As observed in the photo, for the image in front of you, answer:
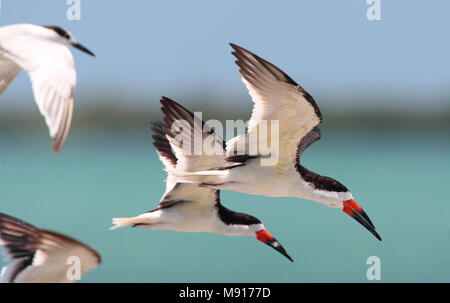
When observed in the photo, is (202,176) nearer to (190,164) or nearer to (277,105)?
(190,164)

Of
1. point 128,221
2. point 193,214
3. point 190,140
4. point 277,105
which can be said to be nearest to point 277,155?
point 277,105

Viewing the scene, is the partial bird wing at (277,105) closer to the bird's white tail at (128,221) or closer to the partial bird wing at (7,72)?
the bird's white tail at (128,221)

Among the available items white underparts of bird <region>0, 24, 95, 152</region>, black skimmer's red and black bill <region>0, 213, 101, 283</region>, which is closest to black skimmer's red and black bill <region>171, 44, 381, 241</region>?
black skimmer's red and black bill <region>0, 213, 101, 283</region>

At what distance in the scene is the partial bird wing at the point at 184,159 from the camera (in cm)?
623

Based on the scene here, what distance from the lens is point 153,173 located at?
43062mm

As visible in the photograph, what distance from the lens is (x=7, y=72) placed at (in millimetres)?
A: 5844

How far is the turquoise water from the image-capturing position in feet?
75.2

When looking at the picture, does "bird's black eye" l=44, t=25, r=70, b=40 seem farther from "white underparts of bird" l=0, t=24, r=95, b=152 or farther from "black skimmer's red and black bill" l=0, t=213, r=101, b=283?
"black skimmer's red and black bill" l=0, t=213, r=101, b=283

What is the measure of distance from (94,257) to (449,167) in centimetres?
4657

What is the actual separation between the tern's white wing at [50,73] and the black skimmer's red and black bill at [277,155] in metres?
1.27

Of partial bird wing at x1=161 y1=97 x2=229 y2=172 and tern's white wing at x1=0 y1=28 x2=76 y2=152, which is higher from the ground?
tern's white wing at x1=0 y1=28 x2=76 y2=152

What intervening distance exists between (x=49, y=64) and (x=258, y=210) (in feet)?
89.0

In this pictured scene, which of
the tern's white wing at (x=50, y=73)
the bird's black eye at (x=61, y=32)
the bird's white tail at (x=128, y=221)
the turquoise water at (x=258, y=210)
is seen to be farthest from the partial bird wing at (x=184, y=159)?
the turquoise water at (x=258, y=210)

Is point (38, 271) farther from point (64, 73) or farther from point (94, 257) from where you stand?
point (64, 73)
